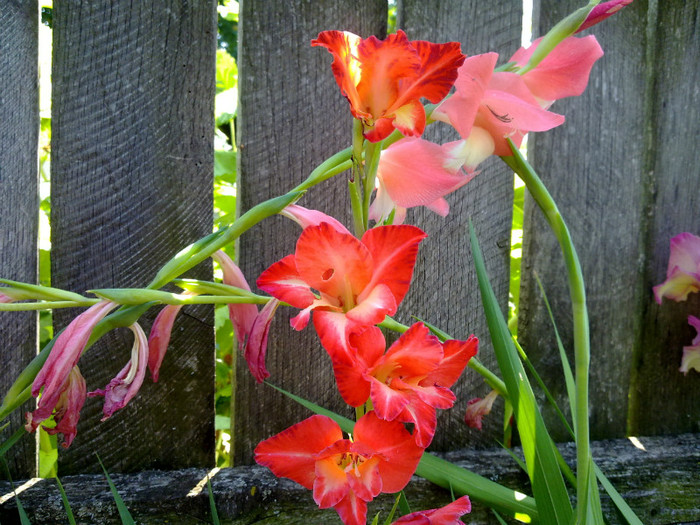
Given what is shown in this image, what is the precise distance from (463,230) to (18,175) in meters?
0.92

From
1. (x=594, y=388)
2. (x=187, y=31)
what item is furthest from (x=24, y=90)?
(x=594, y=388)

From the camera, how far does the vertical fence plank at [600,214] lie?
1392 mm

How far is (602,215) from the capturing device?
4.72 ft

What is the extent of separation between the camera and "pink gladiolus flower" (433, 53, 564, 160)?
444 mm

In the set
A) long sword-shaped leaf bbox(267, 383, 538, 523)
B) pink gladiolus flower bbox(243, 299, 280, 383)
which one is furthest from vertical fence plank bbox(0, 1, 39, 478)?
pink gladiolus flower bbox(243, 299, 280, 383)

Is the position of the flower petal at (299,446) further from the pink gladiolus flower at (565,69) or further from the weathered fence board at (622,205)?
the weathered fence board at (622,205)

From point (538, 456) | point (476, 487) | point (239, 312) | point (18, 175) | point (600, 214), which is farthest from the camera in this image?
point (600, 214)

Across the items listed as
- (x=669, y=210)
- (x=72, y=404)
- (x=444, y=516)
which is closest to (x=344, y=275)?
(x=444, y=516)

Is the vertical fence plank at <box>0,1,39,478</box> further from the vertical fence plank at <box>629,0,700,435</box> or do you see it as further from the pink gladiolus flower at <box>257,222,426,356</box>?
the vertical fence plank at <box>629,0,700,435</box>

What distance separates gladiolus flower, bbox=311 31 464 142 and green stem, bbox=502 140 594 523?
0.08 meters

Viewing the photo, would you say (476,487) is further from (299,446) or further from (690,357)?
(690,357)

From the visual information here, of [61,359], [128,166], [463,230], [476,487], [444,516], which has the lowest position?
[476,487]

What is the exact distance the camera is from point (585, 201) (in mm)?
1421

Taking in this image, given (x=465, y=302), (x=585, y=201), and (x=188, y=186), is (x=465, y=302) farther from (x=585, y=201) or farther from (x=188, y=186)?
(x=188, y=186)
